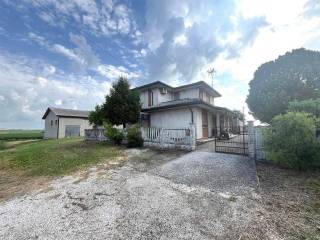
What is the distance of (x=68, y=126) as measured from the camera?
28.0 meters

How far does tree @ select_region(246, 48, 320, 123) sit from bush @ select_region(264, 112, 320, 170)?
11675 millimetres

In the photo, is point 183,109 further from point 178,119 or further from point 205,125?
point 205,125

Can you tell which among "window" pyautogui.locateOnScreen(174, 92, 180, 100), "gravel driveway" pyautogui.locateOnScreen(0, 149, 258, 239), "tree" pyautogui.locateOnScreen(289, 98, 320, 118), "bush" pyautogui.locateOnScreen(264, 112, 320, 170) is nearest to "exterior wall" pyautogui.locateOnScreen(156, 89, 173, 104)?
"window" pyautogui.locateOnScreen(174, 92, 180, 100)

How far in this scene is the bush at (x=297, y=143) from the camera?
206 inches

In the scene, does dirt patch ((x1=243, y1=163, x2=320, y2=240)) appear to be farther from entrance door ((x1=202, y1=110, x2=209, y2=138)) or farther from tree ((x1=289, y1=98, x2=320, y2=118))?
entrance door ((x1=202, y1=110, x2=209, y2=138))

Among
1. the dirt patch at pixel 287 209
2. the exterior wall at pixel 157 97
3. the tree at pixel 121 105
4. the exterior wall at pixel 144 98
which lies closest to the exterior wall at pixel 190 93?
the exterior wall at pixel 157 97

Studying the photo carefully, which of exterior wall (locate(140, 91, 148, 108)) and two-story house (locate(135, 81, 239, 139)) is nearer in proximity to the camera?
two-story house (locate(135, 81, 239, 139))

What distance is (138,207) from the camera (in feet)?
11.7

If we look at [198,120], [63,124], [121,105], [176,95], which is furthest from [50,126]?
[198,120]

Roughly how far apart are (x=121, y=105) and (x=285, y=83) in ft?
54.3

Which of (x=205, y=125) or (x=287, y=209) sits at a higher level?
(x=205, y=125)

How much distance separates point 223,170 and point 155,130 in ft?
20.6

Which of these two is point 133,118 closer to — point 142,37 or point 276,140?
point 142,37

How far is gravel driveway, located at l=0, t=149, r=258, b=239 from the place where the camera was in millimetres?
2760
